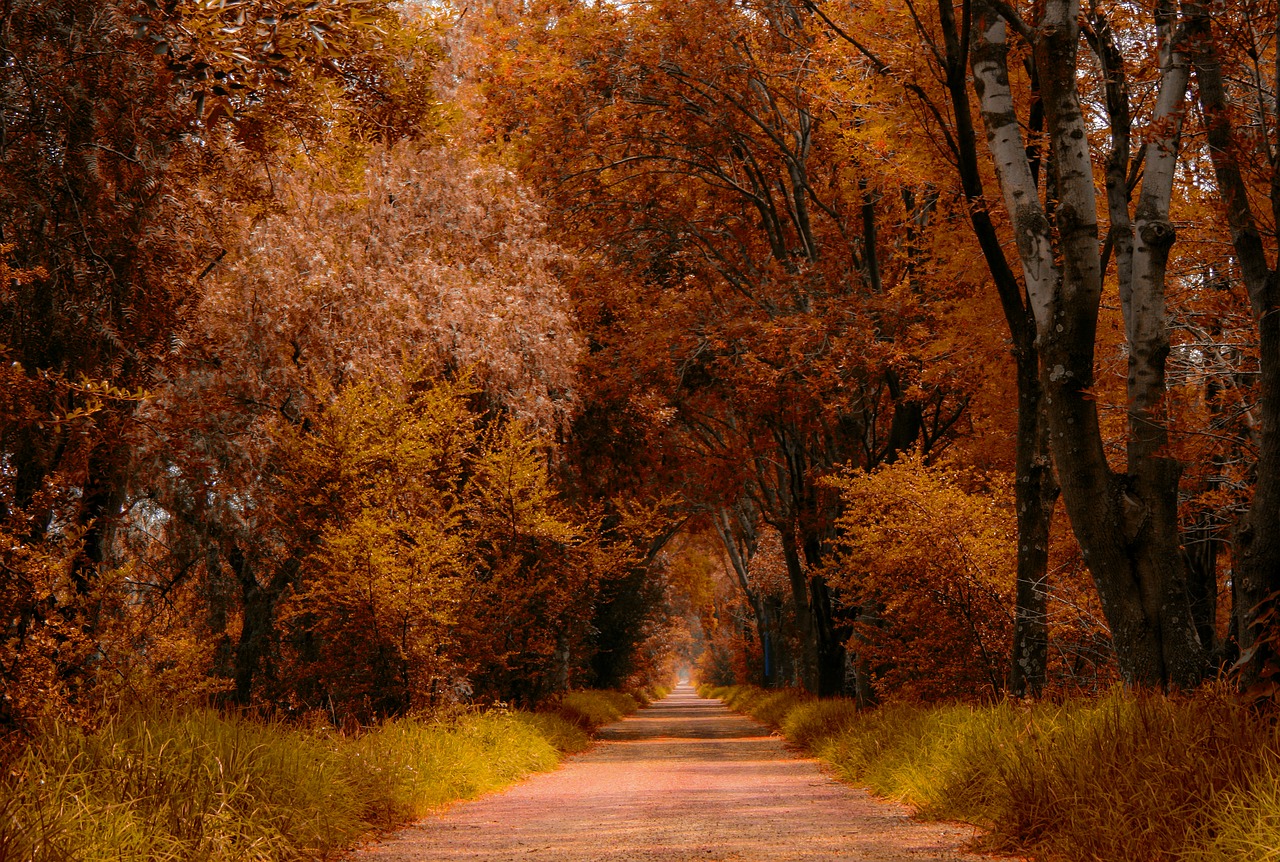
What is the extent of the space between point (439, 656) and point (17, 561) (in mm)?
8151

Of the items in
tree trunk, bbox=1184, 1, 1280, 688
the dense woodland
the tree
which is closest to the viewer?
tree trunk, bbox=1184, 1, 1280, 688

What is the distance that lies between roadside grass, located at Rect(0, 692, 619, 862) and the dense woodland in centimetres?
→ 40

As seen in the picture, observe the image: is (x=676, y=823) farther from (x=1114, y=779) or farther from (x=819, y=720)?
(x=819, y=720)

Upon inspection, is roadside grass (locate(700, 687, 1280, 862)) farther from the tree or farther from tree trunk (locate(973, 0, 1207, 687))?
the tree

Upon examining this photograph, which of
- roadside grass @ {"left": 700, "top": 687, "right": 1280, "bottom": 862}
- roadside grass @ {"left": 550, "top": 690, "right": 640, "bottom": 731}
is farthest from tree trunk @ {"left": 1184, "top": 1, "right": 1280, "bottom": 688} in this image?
roadside grass @ {"left": 550, "top": 690, "right": 640, "bottom": 731}

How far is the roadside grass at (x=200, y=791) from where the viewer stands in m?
5.14

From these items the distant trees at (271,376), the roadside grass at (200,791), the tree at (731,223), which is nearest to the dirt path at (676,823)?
the roadside grass at (200,791)

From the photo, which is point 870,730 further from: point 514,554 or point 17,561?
point 17,561

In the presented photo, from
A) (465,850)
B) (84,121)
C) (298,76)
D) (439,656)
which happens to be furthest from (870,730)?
(84,121)

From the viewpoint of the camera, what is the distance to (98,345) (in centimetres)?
816

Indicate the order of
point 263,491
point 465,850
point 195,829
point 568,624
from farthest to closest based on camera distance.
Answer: point 568,624, point 263,491, point 465,850, point 195,829

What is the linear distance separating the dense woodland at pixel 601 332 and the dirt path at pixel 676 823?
77.9 inches

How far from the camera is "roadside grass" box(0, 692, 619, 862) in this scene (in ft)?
16.9

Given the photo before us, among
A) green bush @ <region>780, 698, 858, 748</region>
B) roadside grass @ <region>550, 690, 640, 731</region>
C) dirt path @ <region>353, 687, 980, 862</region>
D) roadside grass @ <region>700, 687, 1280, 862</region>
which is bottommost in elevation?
roadside grass @ <region>550, 690, 640, 731</region>
